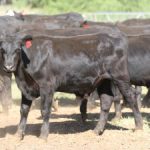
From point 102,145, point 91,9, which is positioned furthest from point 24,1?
point 102,145

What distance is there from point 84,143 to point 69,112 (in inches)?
95.5

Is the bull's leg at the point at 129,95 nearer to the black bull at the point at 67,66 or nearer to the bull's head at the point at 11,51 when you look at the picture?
the black bull at the point at 67,66

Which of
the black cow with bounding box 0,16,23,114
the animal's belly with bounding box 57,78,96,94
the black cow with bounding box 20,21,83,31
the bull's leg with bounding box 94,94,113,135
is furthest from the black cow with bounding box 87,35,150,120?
the black cow with bounding box 20,21,83,31

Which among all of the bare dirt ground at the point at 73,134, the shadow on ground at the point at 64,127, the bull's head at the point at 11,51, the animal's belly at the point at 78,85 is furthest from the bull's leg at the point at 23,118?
the bull's head at the point at 11,51

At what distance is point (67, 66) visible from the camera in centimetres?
483

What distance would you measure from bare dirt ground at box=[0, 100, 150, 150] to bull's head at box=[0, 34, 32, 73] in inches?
49.7

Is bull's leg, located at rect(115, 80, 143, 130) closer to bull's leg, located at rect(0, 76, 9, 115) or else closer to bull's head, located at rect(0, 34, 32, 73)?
bull's head, located at rect(0, 34, 32, 73)

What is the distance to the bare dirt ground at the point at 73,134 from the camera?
4.48m

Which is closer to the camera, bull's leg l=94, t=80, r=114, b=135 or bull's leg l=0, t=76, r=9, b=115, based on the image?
bull's leg l=94, t=80, r=114, b=135

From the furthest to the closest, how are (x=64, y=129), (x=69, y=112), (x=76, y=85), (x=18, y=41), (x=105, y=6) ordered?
(x=105, y=6), (x=69, y=112), (x=64, y=129), (x=76, y=85), (x=18, y=41)

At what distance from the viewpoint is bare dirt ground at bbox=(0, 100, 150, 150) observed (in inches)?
176

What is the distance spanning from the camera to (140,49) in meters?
5.64

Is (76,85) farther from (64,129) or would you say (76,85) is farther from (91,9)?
(91,9)

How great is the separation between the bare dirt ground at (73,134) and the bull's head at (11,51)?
4.14ft
